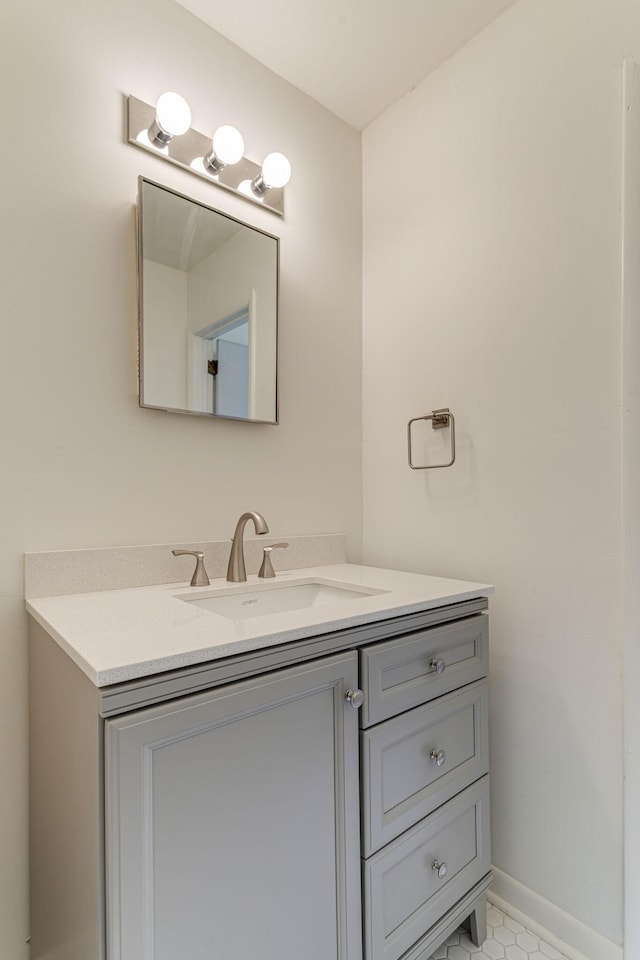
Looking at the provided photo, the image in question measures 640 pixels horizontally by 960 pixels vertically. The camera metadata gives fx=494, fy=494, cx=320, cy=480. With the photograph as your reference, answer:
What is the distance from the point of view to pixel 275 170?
4.83 ft

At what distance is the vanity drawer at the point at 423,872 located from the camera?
3.13 ft

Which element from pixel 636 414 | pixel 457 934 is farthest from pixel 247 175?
pixel 457 934

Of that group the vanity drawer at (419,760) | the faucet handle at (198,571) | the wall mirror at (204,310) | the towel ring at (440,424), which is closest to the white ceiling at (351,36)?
the wall mirror at (204,310)

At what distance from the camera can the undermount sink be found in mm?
1217

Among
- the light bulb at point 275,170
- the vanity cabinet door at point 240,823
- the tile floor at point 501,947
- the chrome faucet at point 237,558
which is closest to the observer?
the vanity cabinet door at point 240,823

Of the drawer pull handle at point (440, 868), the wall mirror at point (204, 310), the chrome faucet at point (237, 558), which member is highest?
the wall mirror at point (204, 310)

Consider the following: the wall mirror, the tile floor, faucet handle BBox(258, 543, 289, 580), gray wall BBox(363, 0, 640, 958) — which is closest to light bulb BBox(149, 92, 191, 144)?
the wall mirror

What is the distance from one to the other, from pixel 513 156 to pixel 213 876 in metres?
1.73

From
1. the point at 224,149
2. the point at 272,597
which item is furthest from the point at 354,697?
the point at 224,149

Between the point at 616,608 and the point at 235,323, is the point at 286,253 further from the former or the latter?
the point at 616,608

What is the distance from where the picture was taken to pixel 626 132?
1.11 m

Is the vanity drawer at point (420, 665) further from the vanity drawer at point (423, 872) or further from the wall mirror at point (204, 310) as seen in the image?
the wall mirror at point (204, 310)

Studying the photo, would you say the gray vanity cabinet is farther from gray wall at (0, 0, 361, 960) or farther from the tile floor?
gray wall at (0, 0, 361, 960)

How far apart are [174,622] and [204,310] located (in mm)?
868
